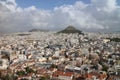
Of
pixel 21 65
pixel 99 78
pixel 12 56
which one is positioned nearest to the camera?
pixel 99 78

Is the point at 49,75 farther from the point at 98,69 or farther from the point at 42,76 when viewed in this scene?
the point at 98,69

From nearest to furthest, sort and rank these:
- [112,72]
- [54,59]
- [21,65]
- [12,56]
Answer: [112,72]
[21,65]
[54,59]
[12,56]

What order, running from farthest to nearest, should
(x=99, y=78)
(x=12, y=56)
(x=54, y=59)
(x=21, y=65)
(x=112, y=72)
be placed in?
(x=12, y=56)
(x=54, y=59)
(x=21, y=65)
(x=112, y=72)
(x=99, y=78)

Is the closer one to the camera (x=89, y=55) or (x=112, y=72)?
(x=112, y=72)

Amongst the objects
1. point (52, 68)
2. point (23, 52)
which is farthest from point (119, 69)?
point (23, 52)

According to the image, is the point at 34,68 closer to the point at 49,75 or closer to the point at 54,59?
the point at 49,75

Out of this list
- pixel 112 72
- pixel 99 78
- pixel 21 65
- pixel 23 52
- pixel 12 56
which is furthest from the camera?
pixel 23 52

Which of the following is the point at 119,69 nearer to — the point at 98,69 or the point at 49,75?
the point at 98,69

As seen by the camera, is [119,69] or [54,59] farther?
[54,59]

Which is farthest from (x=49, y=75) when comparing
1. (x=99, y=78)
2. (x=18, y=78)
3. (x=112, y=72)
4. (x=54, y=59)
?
(x=54, y=59)
